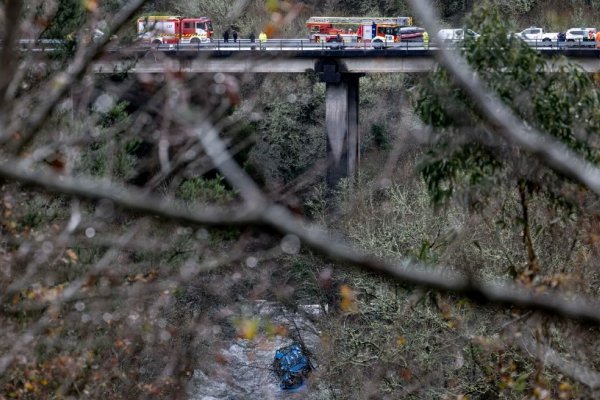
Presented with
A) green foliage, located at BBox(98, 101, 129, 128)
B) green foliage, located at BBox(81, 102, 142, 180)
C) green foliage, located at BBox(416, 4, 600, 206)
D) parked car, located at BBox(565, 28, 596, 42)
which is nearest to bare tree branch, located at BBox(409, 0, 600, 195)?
green foliage, located at BBox(416, 4, 600, 206)

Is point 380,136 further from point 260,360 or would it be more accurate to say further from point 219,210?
point 219,210

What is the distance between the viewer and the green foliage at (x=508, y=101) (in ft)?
13.3

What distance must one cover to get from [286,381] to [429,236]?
2785 millimetres

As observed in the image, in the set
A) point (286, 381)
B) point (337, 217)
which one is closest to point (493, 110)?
point (286, 381)

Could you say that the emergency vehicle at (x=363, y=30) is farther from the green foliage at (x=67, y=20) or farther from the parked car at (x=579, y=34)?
the green foliage at (x=67, y=20)

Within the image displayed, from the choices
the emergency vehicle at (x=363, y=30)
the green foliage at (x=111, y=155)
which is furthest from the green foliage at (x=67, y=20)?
the emergency vehicle at (x=363, y=30)

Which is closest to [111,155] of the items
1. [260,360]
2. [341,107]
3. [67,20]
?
[67,20]

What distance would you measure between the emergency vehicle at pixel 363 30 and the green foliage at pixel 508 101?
13.8m

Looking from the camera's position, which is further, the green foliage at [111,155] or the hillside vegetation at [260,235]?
the green foliage at [111,155]

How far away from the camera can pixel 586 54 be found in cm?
1554

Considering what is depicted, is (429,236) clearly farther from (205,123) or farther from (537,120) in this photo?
(205,123)

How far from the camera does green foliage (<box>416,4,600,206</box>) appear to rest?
4.04m

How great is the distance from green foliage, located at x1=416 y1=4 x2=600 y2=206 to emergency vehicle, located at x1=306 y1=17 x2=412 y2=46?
13818mm

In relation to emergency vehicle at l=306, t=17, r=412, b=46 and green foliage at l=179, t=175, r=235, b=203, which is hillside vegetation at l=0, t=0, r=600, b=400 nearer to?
green foliage at l=179, t=175, r=235, b=203
